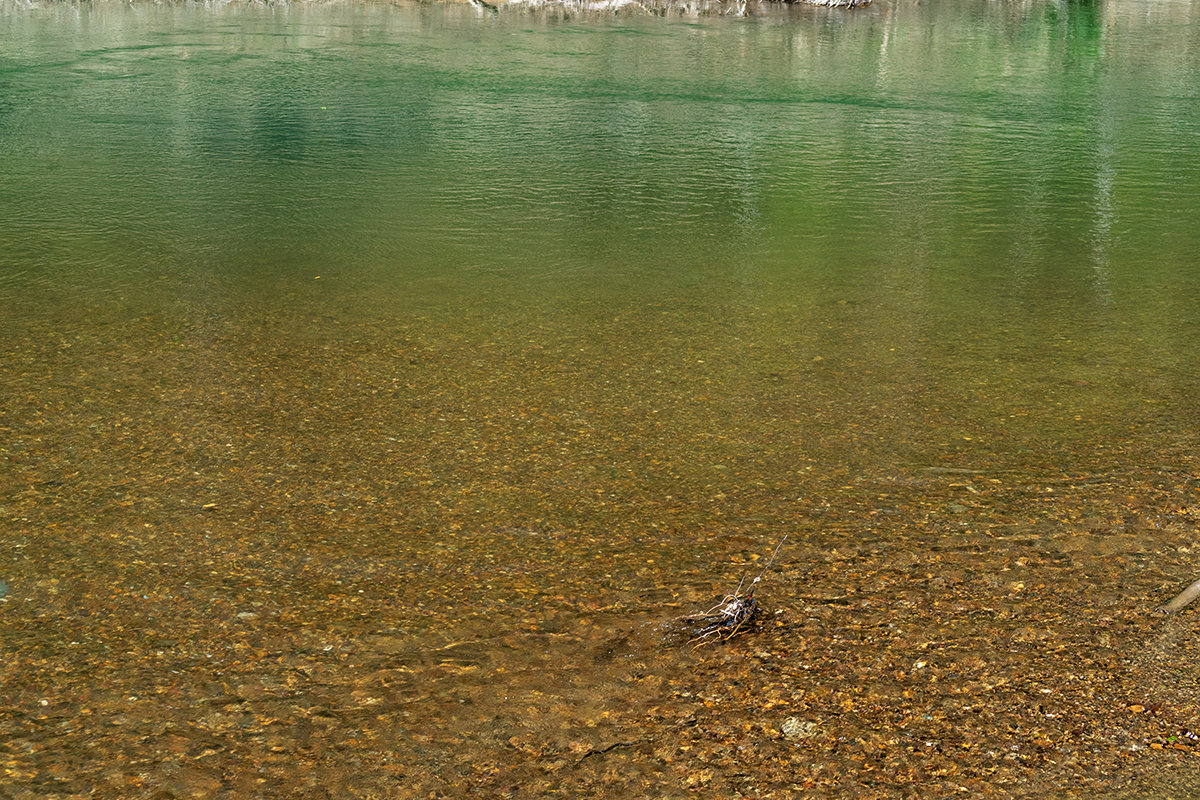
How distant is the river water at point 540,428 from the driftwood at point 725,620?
10cm

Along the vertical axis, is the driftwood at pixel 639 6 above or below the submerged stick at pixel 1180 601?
above

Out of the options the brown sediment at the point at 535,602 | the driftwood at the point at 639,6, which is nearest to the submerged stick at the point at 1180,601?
the brown sediment at the point at 535,602

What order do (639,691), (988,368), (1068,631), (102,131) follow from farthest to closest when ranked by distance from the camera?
(102,131)
(988,368)
(1068,631)
(639,691)

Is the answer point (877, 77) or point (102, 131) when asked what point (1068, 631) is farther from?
point (877, 77)

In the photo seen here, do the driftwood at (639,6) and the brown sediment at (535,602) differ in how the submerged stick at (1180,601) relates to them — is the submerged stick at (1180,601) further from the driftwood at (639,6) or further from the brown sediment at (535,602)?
the driftwood at (639,6)

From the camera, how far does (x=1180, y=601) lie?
10.3 feet

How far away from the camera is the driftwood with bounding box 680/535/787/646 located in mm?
3082

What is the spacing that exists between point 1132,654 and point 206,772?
85.3 inches

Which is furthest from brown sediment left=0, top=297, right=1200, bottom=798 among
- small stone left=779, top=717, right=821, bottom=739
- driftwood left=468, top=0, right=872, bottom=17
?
driftwood left=468, top=0, right=872, bottom=17

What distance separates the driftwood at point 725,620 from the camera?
10.1ft

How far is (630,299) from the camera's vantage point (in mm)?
5715

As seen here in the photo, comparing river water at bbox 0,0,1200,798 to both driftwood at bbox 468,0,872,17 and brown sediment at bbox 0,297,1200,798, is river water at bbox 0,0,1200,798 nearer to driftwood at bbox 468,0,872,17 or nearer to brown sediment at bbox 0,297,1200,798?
brown sediment at bbox 0,297,1200,798

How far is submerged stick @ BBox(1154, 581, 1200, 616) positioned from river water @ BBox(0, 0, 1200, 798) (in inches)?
3.3

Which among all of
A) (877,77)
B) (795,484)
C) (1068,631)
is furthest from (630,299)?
(877,77)
